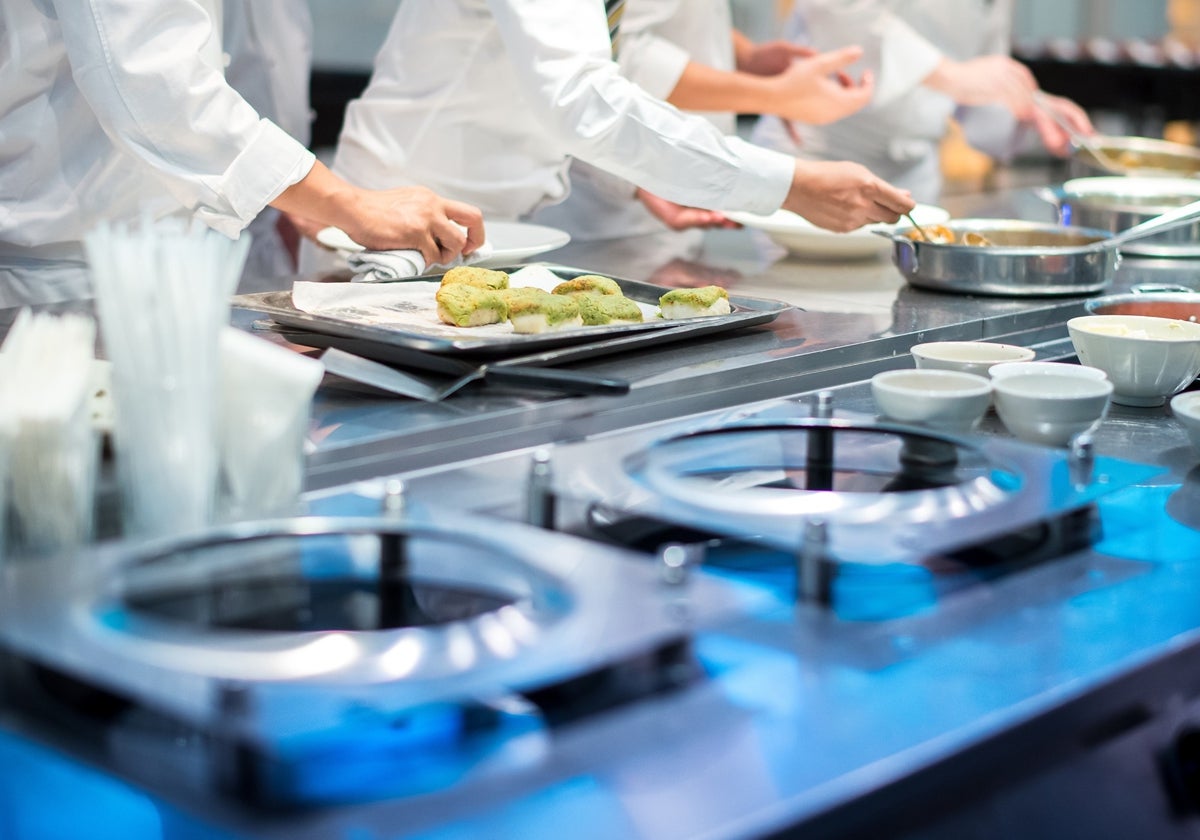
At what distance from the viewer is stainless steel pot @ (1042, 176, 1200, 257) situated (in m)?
2.45

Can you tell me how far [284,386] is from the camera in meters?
0.96

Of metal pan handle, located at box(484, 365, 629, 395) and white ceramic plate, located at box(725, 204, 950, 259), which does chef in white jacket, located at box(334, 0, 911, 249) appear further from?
metal pan handle, located at box(484, 365, 629, 395)

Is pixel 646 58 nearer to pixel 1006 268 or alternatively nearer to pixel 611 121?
pixel 611 121

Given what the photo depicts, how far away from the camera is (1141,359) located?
1432mm

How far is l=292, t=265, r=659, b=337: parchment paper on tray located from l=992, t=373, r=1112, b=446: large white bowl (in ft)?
1.43

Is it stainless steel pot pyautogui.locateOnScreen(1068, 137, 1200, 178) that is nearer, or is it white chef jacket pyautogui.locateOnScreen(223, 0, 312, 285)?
white chef jacket pyautogui.locateOnScreen(223, 0, 312, 285)

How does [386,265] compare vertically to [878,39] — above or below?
below

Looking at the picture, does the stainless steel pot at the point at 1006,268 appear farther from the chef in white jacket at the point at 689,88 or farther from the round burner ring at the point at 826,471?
the round burner ring at the point at 826,471

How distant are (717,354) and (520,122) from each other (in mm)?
898

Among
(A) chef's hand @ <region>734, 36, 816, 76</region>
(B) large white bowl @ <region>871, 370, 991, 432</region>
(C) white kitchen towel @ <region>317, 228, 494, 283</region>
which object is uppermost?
(A) chef's hand @ <region>734, 36, 816, 76</region>

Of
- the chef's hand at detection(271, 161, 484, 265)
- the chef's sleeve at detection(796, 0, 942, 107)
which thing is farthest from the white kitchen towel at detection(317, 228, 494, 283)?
the chef's sleeve at detection(796, 0, 942, 107)

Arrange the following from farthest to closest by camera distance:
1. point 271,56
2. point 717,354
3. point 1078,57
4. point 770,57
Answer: point 1078,57 → point 770,57 → point 271,56 → point 717,354

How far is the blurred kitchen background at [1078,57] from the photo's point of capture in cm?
464

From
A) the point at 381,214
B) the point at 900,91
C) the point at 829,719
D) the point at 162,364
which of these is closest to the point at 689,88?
the point at 900,91
